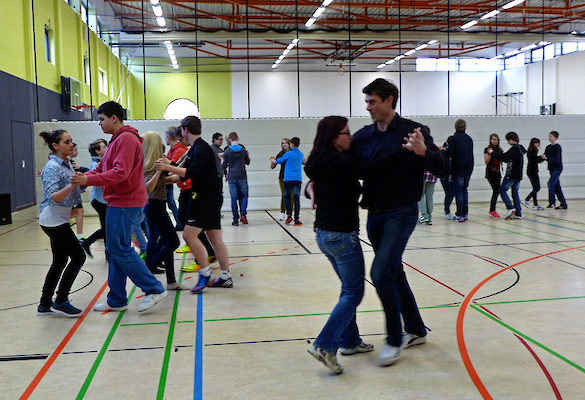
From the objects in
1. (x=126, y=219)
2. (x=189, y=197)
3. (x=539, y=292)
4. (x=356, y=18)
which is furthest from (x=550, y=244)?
(x=356, y=18)

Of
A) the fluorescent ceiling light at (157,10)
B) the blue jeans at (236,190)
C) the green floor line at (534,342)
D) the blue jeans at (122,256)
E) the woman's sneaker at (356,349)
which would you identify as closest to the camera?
the green floor line at (534,342)

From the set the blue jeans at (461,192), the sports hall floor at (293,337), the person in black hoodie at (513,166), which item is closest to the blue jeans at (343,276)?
the sports hall floor at (293,337)

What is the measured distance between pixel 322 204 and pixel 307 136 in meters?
10.5

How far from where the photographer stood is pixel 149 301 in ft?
14.9

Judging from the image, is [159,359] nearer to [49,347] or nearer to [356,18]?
[49,347]

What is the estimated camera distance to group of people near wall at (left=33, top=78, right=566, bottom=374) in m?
3.18

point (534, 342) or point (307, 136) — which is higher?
point (307, 136)

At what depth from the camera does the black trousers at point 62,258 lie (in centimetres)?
440

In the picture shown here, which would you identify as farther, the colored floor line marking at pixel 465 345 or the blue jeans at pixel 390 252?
the blue jeans at pixel 390 252

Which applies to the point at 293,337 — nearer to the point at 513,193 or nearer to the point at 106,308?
the point at 106,308

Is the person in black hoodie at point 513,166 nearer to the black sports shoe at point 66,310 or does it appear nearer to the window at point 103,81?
the black sports shoe at point 66,310

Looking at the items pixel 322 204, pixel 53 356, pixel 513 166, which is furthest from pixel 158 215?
pixel 513 166

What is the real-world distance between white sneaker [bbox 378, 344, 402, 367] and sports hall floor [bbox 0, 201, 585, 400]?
0.05 metres

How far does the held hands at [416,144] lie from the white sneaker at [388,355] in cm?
121
